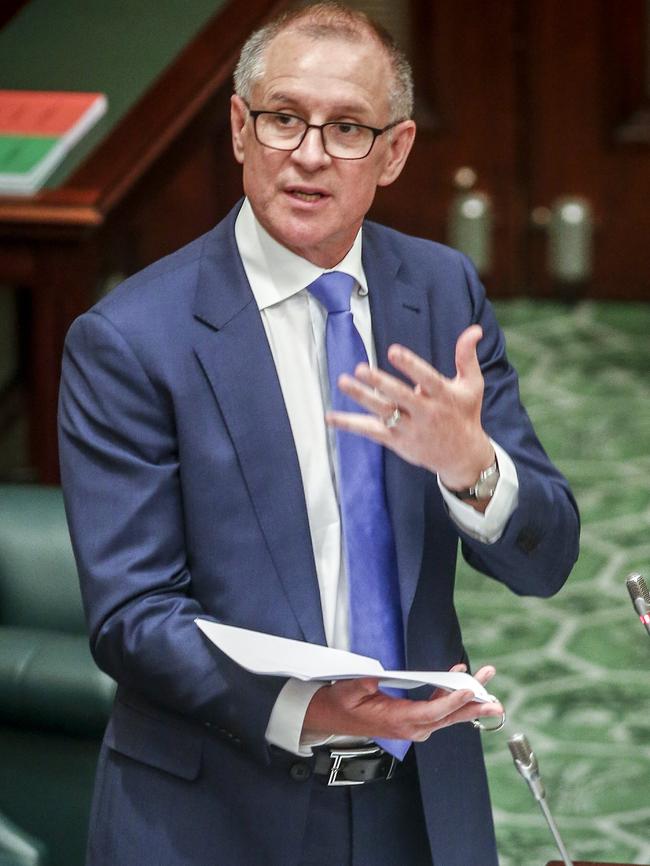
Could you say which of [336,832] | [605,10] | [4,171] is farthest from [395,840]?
[605,10]

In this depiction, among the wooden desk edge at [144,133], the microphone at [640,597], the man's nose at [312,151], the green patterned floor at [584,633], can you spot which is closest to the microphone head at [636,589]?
the microphone at [640,597]

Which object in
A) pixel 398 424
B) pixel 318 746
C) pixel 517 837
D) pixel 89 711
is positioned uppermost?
pixel 398 424

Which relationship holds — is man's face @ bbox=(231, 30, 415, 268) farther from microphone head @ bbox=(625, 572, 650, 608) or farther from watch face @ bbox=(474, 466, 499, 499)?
microphone head @ bbox=(625, 572, 650, 608)

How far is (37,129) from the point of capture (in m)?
3.37

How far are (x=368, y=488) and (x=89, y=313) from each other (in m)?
0.29

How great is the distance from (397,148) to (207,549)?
1.39 feet

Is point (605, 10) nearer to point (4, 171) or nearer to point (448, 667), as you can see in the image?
point (4, 171)

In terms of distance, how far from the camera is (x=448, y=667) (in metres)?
1.58

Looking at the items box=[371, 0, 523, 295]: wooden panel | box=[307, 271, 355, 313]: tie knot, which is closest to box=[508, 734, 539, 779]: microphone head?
box=[307, 271, 355, 313]: tie knot

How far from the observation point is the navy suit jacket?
146 centimetres

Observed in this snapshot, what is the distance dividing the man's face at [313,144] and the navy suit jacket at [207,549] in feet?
0.24

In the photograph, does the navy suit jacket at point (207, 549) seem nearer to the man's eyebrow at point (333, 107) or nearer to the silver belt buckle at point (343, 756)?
the silver belt buckle at point (343, 756)

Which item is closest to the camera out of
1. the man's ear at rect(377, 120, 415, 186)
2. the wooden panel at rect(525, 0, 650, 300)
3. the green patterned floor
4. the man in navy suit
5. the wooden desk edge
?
the man in navy suit

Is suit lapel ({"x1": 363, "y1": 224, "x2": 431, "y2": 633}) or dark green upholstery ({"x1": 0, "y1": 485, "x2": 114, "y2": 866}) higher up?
suit lapel ({"x1": 363, "y1": 224, "x2": 431, "y2": 633})
